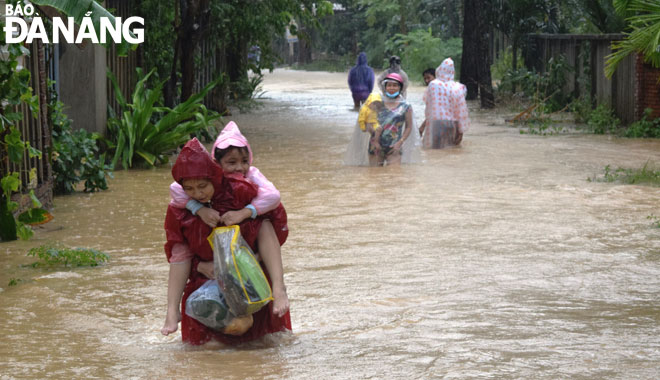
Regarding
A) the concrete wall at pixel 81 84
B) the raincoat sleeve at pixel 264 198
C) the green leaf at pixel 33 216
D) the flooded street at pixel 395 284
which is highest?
the concrete wall at pixel 81 84

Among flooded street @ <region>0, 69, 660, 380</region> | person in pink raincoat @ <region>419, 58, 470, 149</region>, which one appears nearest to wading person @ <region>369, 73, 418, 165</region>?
flooded street @ <region>0, 69, 660, 380</region>

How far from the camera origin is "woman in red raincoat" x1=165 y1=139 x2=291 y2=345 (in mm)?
5082

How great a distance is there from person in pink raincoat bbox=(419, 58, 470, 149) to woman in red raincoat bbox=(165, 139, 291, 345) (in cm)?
1084

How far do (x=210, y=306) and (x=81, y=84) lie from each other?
8.50 metres

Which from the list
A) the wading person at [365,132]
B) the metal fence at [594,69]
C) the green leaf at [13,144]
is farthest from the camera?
the metal fence at [594,69]

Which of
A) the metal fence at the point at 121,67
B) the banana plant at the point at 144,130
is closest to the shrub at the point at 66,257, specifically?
the banana plant at the point at 144,130

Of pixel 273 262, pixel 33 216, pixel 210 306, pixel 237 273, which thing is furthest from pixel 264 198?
pixel 33 216

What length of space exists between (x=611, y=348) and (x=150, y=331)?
266 centimetres

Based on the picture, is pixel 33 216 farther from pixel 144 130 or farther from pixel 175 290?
pixel 144 130

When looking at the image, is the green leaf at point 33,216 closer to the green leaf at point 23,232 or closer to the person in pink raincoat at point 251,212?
the green leaf at point 23,232

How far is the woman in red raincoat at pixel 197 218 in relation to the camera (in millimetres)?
5082

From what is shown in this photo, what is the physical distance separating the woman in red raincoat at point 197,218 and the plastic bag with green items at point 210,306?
0.12 m

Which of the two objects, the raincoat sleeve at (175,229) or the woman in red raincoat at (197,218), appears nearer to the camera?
the woman in red raincoat at (197,218)

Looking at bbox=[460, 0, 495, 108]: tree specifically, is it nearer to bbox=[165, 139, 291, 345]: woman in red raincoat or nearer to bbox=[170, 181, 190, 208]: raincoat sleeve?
bbox=[165, 139, 291, 345]: woman in red raincoat
